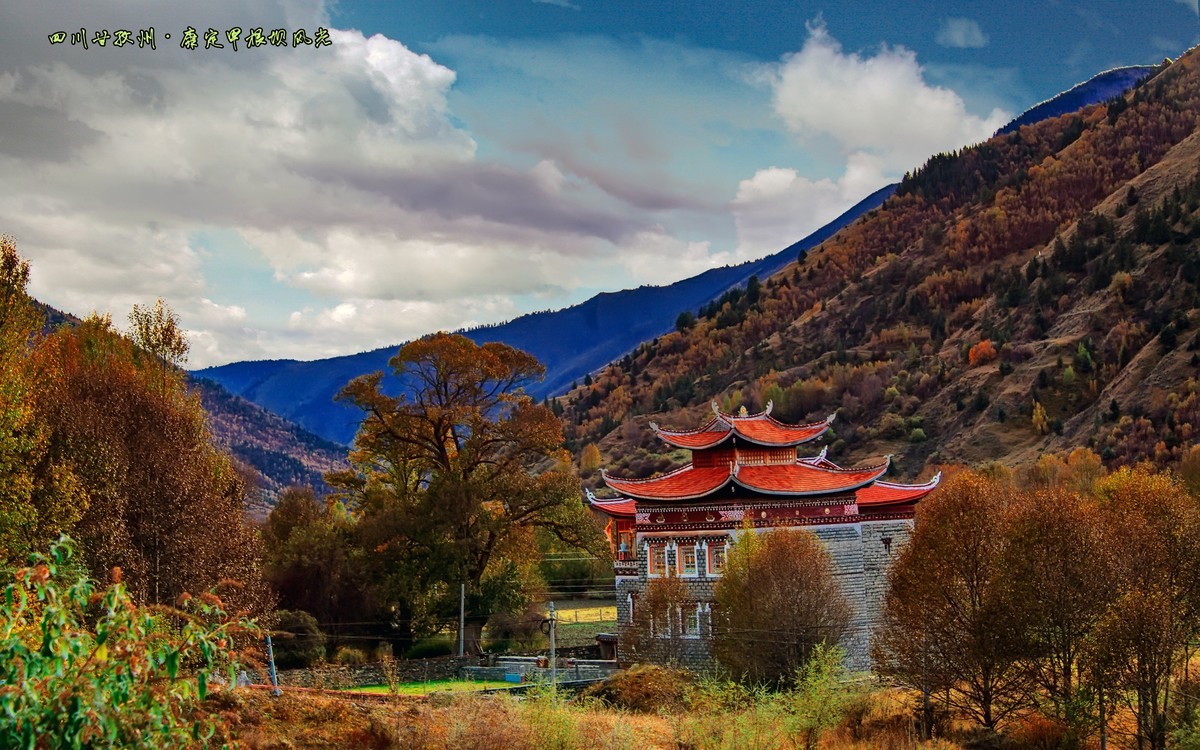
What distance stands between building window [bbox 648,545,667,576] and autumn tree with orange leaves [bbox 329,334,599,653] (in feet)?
16.7

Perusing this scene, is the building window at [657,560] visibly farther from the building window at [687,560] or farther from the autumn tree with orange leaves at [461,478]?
the autumn tree with orange leaves at [461,478]

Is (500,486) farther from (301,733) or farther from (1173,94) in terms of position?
(1173,94)

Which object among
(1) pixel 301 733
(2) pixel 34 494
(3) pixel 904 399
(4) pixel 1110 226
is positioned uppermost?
(4) pixel 1110 226

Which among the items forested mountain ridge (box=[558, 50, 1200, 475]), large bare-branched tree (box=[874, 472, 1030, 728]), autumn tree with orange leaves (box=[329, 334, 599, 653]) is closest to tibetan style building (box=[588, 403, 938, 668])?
autumn tree with orange leaves (box=[329, 334, 599, 653])

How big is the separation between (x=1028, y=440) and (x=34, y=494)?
84916 millimetres

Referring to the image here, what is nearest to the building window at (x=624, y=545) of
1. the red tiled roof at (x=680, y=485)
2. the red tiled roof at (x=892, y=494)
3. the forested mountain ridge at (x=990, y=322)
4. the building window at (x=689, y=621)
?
the red tiled roof at (x=680, y=485)

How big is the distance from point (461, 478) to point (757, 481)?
1264 centimetres

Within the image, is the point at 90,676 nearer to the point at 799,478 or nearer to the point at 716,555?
the point at 716,555

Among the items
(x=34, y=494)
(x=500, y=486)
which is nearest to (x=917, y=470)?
(x=500, y=486)

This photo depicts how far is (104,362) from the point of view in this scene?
128ft

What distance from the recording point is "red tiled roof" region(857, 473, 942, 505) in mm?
41438

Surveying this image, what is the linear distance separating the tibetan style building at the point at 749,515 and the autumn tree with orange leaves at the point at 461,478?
470cm

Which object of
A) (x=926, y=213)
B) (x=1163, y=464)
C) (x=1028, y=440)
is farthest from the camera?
(x=926, y=213)

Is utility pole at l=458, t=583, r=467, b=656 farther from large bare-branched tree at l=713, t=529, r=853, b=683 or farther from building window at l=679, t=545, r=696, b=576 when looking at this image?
large bare-branched tree at l=713, t=529, r=853, b=683
